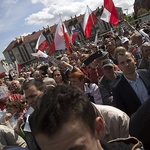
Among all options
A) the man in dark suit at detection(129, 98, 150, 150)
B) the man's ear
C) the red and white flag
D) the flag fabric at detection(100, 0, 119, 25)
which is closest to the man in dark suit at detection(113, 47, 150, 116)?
the man's ear

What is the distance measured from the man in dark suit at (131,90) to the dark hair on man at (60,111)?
5.96ft

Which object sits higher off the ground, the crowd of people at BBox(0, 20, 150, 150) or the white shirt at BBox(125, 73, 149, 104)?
the crowd of people at BBox(0, 20, 150, 150)

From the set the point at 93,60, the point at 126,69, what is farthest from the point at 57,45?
the point at 126,69

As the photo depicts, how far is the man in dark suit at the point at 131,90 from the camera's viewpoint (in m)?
2.96

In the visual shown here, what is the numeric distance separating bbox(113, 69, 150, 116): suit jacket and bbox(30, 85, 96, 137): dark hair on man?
181 centimetres

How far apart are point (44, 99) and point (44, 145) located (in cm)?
22

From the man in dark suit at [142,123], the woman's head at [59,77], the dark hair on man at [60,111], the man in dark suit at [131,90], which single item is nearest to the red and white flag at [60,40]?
the woman's head at [59,77]

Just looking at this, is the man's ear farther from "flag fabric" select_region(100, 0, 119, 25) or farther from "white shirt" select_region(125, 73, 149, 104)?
"flag fabric" select_region(100, 0, 119, 25)

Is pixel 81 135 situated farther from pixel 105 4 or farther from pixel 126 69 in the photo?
pixel 105 4

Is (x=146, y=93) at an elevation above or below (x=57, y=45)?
below

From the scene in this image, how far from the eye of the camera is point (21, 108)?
3.93m

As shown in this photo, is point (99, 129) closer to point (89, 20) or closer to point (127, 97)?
point (127, 97)

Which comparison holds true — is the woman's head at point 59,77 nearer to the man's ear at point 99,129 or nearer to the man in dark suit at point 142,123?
the man's ear at point 99,129

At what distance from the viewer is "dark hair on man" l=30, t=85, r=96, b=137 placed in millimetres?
1094
